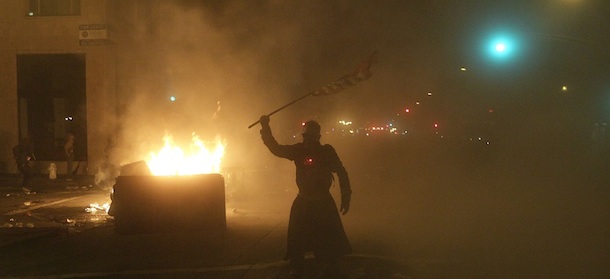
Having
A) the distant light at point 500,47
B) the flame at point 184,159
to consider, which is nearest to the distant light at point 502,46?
the distant light at point 500,47

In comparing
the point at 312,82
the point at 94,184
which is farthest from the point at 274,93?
the point at 94,184

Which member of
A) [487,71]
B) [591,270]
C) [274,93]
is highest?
[487,71]

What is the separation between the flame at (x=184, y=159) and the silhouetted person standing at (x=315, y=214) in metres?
5.86

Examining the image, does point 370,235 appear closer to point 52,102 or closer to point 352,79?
point 352,79

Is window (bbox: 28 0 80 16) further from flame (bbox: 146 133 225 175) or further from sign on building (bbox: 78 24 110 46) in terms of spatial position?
flame (bbox: 146 133 225 175)

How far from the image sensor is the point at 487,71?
4059 cm

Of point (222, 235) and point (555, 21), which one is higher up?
point (555, 21)

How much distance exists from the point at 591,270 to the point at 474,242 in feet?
5.51

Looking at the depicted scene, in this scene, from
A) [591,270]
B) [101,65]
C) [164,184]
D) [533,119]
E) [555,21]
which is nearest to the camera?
[591,270]

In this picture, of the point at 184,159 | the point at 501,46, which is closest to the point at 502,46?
the point at 501,46

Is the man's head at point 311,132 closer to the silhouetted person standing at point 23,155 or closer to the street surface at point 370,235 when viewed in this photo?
the street surface at point 370,235

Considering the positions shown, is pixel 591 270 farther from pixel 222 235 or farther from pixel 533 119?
pixel 533 119

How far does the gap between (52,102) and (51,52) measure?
1509mm

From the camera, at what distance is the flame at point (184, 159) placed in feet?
37.9
